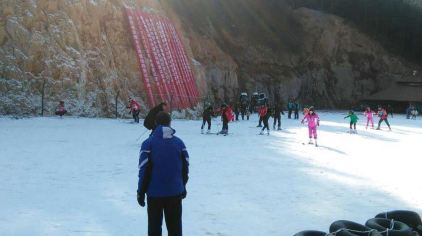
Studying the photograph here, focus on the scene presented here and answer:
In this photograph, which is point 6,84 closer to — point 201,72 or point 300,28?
point 201,72

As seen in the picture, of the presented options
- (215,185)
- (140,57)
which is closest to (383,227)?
(215,185)

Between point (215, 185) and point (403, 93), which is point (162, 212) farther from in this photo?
point (403, 93)

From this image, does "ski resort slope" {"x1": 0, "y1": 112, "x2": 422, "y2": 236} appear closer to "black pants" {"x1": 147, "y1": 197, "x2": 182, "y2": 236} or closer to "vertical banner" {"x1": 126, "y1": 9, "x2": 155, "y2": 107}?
"black pants" {"x1": 147, "y1": 197, "x2": 182, "y2": 236}

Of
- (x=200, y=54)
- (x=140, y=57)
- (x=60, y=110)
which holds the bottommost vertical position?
(x=60, y=110)

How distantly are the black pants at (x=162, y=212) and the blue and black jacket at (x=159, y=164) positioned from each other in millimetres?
76

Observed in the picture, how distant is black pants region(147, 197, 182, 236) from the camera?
5.14m

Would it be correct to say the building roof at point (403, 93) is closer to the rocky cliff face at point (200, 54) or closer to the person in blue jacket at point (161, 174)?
the rocky cliff face at point (200, 54)

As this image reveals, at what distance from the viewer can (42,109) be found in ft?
81.4

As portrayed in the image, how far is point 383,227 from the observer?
6.21m

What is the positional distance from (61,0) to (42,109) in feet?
22.6

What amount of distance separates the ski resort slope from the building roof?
3892 cm

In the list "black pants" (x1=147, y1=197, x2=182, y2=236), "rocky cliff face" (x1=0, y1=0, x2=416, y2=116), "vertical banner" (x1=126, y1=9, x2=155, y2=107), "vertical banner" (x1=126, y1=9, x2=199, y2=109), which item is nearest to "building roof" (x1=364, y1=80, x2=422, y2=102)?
"rocky cliff face" (x1=0, y1=0, x2=416, y2=116)

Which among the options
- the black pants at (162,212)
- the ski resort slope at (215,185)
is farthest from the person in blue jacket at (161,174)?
the ski resort slope at (215,185)

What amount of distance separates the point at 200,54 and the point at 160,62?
47.2 feet
